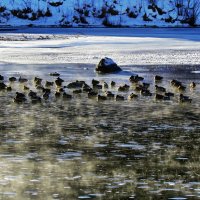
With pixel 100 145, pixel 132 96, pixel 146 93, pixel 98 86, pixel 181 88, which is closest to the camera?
pixel 100 145

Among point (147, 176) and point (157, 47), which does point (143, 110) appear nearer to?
point (147, 176)

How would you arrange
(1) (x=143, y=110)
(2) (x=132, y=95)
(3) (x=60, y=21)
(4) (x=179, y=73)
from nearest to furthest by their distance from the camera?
(1) (x=143, y=110), (2) (x=132, y=95), (4) (x=179, y=73), (3) (x=60, y=21)

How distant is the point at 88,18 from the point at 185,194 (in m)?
50.8

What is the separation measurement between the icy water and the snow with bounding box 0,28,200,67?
10.9 meters

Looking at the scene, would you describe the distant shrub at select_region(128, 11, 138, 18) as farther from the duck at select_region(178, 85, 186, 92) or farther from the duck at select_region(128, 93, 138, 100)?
the duck at select_region(128, 93, 138, 100)

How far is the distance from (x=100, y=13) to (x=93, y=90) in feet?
132

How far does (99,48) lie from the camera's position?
113ft

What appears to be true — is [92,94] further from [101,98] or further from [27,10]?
[27,10]

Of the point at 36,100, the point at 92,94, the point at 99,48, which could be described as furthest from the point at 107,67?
the point at 99,48

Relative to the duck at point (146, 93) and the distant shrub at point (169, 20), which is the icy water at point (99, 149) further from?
the distant shrub at point (169, 20)

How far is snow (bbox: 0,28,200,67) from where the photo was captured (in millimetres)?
28688

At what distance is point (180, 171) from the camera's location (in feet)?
32.0

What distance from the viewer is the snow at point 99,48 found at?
94.1ft

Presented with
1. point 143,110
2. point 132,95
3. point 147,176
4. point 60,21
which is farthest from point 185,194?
point 60,21
